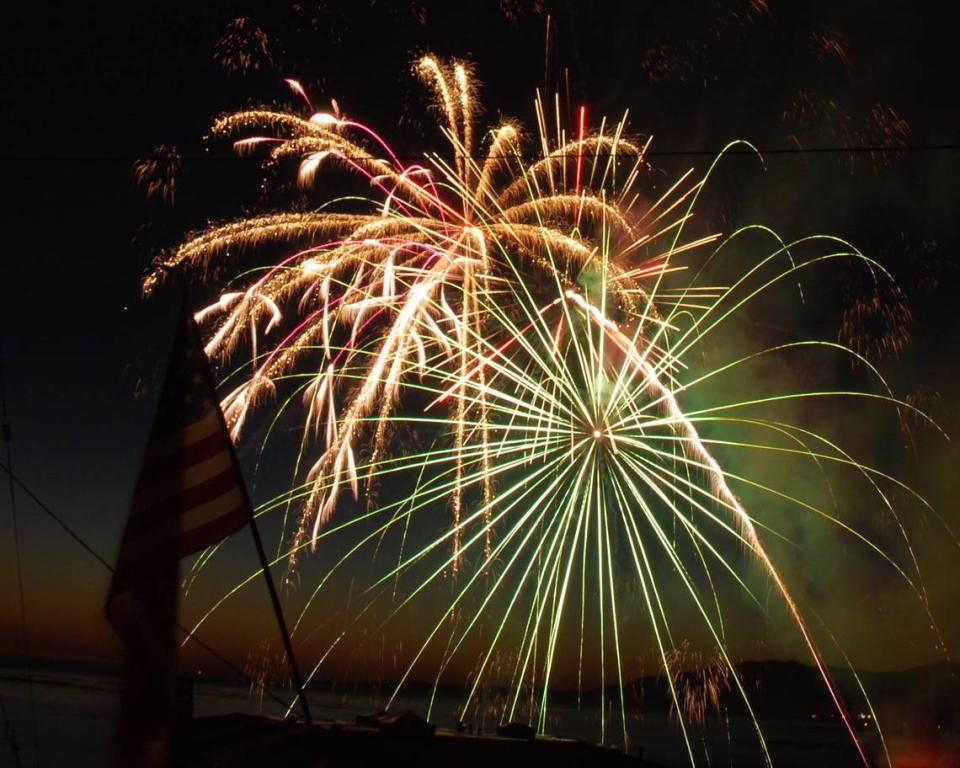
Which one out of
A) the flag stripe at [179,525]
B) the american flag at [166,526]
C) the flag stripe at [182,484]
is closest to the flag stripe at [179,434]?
the american flag at [166,526]

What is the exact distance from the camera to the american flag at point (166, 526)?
25.5ft

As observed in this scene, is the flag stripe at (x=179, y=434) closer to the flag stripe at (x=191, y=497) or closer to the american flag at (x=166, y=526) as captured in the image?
the american flag at (x=166, y=526)

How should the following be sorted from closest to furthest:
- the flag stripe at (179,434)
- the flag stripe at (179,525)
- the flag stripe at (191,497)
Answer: the flag stripe at (179,525)
the flag stripe at (191,497)
the flag stripe at (179,434)

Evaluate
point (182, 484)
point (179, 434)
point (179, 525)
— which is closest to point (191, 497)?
point (182, 484)

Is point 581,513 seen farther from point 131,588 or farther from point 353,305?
point 131,588

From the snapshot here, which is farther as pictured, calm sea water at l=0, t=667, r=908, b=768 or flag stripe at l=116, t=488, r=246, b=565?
calm sea water at l=0, t=667, r=908, b=768

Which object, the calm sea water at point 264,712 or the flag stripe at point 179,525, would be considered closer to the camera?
the flag stripe at point 179,525

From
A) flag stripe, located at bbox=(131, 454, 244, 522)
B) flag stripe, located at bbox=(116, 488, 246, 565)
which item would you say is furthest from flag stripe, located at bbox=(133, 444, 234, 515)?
flag stripe, located at bbox=(116, 488, 246, 565)

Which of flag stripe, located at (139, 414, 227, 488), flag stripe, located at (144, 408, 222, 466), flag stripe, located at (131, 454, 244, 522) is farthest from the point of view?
flag stripe, located at (144, 408, 222, 466)

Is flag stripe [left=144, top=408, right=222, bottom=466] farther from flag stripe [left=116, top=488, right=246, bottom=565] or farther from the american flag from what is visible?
flag stripe [left=116, top=488, right=246, bottom=565]

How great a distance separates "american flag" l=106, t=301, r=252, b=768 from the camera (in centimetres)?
776

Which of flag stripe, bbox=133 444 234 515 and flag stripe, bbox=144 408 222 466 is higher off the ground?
flag stripe, bbox=144 408 222 466

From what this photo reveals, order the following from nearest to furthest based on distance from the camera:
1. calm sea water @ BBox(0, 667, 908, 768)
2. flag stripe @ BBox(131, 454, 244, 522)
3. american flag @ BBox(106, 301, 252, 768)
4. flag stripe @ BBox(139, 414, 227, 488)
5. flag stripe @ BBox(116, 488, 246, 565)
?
american flag @ BBox(106, 301, 252, 768) → flag stripe @ BBox(116, 488, 246, 565) → flag stripe @ BBox(131, 454, 244, 522) → flag stripe @ BBox(139, 414, 227, 488) → calm sea water @ BBox(0, 667, 908, 768)

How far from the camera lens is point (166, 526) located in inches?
326
